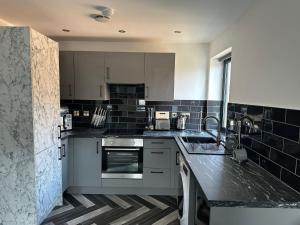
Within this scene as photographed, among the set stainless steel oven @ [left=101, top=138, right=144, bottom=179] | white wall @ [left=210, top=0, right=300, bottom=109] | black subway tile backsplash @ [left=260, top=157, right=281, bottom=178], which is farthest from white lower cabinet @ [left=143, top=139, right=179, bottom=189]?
black subway tile backsplash @ [left=260, top=157, right=281, bottom=178]

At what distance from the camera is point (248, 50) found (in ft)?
6.86

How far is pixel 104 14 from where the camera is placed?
221 cm

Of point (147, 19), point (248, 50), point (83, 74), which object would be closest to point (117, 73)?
point (83, 74)

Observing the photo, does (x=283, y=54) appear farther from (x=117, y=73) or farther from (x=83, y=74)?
(x=83, y=74)

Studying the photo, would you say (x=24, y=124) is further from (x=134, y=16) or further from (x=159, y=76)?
(x=159, y=76)

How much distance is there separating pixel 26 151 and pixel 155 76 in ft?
6.49

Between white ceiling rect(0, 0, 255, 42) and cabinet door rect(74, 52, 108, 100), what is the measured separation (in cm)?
32

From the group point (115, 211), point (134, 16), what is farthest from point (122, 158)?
point (134, 16)

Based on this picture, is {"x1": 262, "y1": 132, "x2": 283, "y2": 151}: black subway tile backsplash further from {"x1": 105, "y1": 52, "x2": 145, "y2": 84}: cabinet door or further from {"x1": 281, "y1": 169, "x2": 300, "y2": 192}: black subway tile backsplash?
{"x1": 105, "y1": 52, "x2": 145, "y2": 84}: cabinet door

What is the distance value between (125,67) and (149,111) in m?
0.82

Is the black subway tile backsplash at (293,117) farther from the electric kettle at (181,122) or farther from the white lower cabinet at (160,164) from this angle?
the electric kettle at (181,122)

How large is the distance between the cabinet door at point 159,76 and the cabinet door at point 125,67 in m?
0.09

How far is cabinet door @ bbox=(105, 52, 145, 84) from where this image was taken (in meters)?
3.25

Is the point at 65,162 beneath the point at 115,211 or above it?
above
